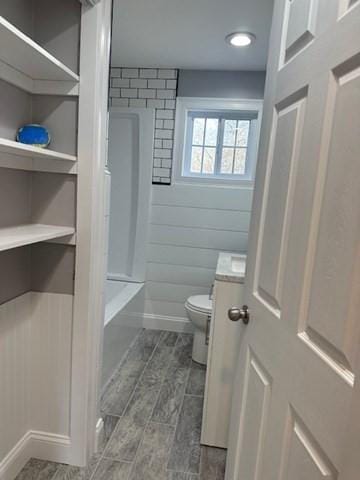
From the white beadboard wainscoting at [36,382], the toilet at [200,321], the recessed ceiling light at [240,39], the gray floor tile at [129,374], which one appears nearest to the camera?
the white beadboard wainscoting at [36,382]

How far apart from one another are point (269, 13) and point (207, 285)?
2.20 meters

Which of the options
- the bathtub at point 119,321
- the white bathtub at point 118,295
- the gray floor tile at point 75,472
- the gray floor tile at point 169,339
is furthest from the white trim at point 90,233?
the gray floor tile at point 169,339

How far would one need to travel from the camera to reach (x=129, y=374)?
2465 mm

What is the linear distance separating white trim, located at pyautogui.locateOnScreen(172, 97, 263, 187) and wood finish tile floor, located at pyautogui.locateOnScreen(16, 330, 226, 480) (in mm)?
1599

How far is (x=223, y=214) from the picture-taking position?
309 cm

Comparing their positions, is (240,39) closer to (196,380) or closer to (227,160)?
(227,160)

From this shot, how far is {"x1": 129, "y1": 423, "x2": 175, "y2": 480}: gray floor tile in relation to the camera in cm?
159

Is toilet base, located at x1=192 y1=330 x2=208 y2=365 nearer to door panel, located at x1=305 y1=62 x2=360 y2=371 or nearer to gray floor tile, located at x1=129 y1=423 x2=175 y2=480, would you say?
gray floor tile, located at x1=129 y1=423 x2=175 y2=480

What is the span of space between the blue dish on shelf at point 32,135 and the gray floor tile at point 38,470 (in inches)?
59.5

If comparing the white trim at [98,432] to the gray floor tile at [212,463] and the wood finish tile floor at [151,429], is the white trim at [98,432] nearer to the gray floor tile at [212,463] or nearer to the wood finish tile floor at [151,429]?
the wood finish tile floor at [151,429]

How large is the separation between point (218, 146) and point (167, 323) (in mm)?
1816

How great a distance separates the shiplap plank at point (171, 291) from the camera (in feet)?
10.6

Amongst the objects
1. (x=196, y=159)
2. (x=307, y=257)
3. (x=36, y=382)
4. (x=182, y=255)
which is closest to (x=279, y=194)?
(x=307, y=257)

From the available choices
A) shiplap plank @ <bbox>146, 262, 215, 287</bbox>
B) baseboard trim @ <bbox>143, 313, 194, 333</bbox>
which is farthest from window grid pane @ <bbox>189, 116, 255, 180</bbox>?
baseboard trim @ <bbox>143, 313, 194, 333</bbox>
